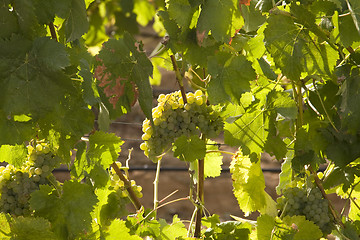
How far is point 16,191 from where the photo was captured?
99 cm

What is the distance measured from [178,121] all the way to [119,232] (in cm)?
21

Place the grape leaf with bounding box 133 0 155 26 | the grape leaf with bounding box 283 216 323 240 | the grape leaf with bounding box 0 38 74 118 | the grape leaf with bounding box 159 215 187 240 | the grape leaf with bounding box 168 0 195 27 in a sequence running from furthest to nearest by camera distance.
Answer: the grape leaf with bounding box 133 0 155 26 < the grape leaf with bounding box 159 215 187 240 < the grape leaf with bounding box 283 216 323 240 < the grape leaf with bounding box 168 0 195 27 < the grape leaf with bounding box 0 38 74 118

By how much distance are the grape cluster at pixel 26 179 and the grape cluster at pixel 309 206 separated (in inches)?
15.9

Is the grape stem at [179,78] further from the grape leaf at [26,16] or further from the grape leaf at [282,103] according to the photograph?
the grape leaf at [26,16]

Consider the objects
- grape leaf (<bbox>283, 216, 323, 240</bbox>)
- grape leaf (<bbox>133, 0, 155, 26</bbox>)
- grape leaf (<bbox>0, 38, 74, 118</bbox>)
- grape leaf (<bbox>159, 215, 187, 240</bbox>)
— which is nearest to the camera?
grape leaf (<bbox>0, 38, 74, 118</bbox>)

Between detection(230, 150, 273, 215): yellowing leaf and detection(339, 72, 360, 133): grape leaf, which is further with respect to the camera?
detection(230, 150, 273, 215): yellowing leaf

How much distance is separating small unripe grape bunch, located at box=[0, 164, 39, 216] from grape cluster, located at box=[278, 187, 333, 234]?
0.43m

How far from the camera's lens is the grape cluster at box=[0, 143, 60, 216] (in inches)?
38.9

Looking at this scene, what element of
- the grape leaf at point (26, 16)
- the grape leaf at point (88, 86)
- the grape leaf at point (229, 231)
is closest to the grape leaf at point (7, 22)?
the grape leaf at point (26, 16)

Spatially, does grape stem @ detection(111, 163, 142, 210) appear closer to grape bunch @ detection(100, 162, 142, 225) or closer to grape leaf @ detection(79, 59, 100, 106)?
grape bunch @ detection(100, 162, 142, 225)

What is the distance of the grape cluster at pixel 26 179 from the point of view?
0.99 meters

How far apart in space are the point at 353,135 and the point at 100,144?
0.42 meters

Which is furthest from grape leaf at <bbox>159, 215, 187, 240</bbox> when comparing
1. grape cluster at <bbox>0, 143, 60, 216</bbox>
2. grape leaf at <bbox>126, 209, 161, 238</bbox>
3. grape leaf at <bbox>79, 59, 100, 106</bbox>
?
grape leaf at <bbox>79, 59, 100, 106</bbox>

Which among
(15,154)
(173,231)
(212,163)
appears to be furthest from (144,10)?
(15,154)
